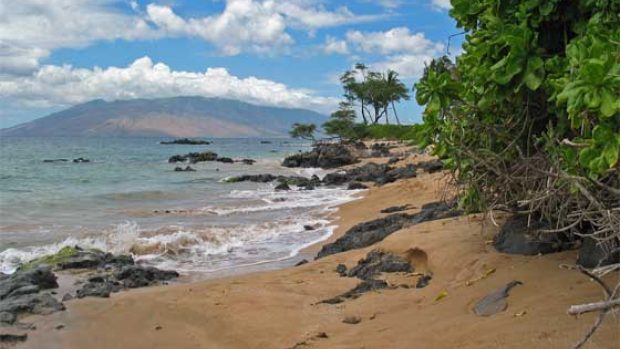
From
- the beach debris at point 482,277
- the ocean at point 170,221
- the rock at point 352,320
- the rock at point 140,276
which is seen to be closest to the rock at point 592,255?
the beach debris at point 482,277

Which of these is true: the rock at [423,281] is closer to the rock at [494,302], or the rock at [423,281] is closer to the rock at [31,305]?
the rock at [494,302]

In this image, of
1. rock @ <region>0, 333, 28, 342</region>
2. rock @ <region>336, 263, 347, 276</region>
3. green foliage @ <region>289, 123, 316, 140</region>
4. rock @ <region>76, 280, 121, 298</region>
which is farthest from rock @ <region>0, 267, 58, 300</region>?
green foliage @ <region>289, 123, 316, 140</region>

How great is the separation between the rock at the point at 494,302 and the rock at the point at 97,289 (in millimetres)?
5227

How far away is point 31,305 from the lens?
7148 millimetres

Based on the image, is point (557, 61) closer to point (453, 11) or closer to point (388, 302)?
point (453, 11)

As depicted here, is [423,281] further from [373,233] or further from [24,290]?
[24,290]

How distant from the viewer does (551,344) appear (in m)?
3.79

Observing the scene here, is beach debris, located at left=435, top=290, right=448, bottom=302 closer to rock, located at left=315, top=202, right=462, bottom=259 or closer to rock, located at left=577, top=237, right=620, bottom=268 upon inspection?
rock, located at left=577, top=237, right=620, bottom=268

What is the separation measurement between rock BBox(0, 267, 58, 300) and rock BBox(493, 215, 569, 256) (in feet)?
20.6

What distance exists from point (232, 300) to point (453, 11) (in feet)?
14.1

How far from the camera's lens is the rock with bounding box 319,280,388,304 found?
6696mm

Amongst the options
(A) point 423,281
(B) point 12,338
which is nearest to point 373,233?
(A) point 423,281

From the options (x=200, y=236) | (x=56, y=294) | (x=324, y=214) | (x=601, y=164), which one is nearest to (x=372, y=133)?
(x=324, y=214)

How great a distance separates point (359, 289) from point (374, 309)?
0.92m
